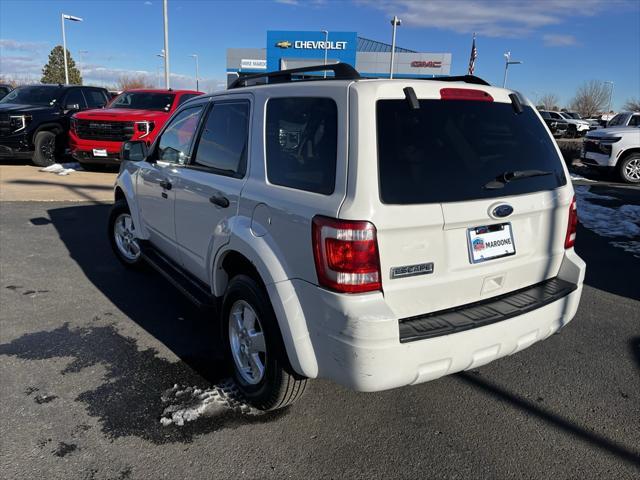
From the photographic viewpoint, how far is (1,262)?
568 centimetres

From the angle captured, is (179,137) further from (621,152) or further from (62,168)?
(621,152)

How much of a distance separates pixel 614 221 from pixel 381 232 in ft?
25.6

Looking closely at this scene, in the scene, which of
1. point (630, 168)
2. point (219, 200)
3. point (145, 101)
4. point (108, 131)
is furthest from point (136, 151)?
point (630, 168)

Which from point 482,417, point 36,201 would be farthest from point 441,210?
point 36,201

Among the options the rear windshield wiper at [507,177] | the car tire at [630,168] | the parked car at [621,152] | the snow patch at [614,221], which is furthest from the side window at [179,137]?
the car tire at [630,168]

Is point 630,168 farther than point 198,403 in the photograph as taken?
Yes

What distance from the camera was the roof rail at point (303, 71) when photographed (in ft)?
9.17

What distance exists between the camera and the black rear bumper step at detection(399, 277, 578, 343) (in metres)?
2.38

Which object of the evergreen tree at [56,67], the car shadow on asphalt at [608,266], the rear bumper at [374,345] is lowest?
the car shadow on asphalt at [608,266]

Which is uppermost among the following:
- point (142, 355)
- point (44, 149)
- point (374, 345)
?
point (374, 345)

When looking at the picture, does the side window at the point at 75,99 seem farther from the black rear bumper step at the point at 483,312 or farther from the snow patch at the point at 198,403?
the black rear bumper step at the point at 483,312

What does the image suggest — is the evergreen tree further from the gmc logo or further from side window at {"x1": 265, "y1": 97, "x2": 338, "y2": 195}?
side window at {"x1": 265, "y1": 97, "x2": 338, "y2": 195}

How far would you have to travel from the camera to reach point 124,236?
543 centimetres

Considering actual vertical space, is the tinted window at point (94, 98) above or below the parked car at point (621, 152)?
above
